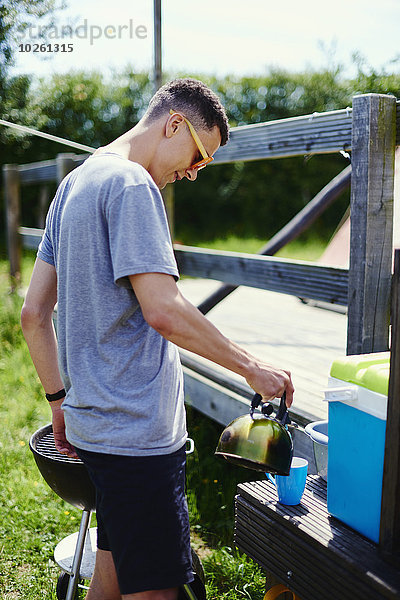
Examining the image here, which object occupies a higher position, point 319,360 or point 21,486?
point 319,360

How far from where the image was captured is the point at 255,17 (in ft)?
18.3

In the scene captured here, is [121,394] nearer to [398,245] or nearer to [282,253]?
[398,245]

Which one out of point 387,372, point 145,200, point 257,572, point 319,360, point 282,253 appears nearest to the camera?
point 145,200

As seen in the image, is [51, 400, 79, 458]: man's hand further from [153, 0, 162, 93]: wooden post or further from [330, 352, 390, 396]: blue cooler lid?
[153, 0, 162, 93]: wooden post

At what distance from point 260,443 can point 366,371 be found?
341mm

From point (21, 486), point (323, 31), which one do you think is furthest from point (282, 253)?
point (21, 486)

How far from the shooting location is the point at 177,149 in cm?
169

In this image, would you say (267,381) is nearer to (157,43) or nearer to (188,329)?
(188,329)

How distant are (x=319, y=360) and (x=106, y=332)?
280cm

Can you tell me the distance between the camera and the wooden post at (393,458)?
144 centimetres

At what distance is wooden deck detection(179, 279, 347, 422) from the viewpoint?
3350 millimetres

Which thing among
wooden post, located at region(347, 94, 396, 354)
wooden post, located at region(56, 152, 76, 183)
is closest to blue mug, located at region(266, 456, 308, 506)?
wooden post, located at region(347, 94, 396, 354)

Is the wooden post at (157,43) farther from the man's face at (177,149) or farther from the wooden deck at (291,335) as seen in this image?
the man's face at (177,149)

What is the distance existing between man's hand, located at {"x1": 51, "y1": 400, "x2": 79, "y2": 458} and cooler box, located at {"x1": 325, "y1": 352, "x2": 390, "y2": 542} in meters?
0.85
